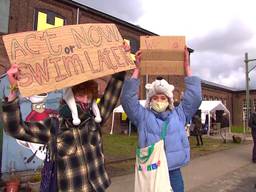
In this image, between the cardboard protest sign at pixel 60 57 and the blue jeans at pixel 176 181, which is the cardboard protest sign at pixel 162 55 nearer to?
the cardboard protest sign at pixel 60 57

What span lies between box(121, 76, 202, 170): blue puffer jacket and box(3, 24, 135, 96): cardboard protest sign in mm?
555

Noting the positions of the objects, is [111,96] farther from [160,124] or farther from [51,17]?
[51,17]

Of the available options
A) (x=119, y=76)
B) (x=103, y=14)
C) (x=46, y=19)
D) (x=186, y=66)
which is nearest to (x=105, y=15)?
(x=103, y=14)

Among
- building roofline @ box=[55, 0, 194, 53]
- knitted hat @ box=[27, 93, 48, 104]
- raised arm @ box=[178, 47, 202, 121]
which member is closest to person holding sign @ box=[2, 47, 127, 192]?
raised arm @ box=[178, 47, 202, 121]

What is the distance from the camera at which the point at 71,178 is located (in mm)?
2805

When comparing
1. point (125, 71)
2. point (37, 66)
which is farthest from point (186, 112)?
point (37, 66)

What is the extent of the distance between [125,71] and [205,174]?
23.7ft

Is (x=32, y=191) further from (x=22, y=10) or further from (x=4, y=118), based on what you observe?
(x=22, y=10)

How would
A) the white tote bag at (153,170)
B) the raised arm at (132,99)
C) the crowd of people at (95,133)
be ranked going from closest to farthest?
the crowd of people at (95,133) < the white tote bag at (153,170) < the raised arm at (132,99)

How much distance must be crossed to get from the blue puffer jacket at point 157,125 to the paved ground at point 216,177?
4.05 m

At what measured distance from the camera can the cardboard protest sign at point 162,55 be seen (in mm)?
4289

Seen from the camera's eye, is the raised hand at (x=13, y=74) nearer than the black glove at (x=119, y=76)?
Yes

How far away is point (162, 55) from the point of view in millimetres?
4375

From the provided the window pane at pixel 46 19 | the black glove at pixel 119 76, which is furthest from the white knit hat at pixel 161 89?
the window pane at pixel 46 19
